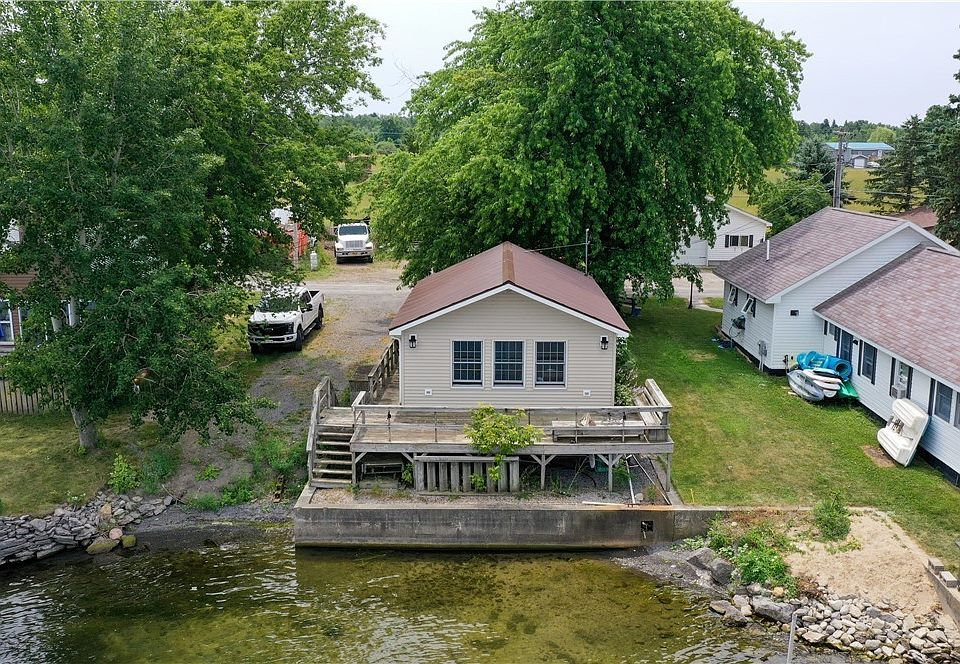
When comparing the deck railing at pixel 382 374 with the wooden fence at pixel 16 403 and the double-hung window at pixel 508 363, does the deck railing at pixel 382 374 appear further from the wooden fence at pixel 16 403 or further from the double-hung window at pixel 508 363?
the wooden fence at pixel 16 403

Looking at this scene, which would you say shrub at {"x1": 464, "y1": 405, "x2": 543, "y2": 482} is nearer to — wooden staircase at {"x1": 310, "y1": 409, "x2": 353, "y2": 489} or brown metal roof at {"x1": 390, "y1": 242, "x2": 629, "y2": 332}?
brown metal roof at {"x1": 390, "y1": 242, "x2": 629, "y2": 332}

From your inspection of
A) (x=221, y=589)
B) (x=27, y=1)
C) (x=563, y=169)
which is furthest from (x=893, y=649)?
(x=27, y=1)

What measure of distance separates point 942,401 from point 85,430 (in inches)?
850

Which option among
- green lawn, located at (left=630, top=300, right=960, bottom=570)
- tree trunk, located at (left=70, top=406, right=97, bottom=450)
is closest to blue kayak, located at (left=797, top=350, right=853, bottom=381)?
green lawn, located at (left=630, top=300, right=960, bottom=570)

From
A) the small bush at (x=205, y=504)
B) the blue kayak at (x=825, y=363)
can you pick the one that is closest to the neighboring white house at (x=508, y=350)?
the small bush at (x=205, y=504)

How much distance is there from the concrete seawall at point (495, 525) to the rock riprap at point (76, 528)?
428 centimetres

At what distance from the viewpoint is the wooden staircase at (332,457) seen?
2128cm

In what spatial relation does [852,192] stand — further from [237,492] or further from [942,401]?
[237,492]

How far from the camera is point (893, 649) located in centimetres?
1577

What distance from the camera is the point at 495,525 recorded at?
1994cm

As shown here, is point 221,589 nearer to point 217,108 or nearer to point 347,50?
point 217,108

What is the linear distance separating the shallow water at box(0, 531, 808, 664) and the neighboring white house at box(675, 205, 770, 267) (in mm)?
31914

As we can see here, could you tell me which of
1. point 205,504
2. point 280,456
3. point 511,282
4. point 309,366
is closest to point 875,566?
point 511,282

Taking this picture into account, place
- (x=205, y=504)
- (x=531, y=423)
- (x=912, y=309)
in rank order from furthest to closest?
(x=912, y=309) → (x=531, y=423) → (x=205, y=504)
